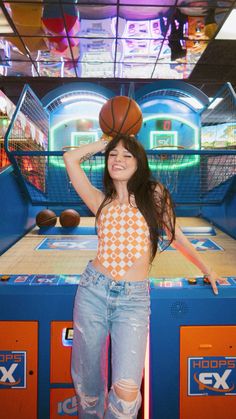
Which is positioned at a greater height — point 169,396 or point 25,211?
point 25,211

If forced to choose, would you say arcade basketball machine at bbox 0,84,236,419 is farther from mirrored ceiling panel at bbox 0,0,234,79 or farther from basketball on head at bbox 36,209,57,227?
mirrored ceiling panel at bbox 0,0,234,79

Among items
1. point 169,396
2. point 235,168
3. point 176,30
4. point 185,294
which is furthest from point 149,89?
point 169,396

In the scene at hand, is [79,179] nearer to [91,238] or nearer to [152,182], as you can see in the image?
[152,182]

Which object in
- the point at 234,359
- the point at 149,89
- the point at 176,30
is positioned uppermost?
the point at 176,30

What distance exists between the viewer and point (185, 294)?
5.74ft

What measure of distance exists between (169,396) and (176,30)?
261 inches

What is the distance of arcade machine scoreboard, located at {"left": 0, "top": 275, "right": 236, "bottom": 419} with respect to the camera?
1744 millimetres

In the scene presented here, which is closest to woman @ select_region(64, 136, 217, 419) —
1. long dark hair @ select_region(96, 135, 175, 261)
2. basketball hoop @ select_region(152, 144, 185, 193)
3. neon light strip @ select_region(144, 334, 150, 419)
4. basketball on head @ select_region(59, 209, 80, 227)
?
long dark hair @ select_region(96, 135, 175, 261)

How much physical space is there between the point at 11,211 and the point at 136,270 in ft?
4.87

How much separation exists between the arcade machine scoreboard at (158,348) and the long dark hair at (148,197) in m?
0.34

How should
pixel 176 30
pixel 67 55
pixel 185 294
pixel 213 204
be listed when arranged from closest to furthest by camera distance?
1. pixel 185 294
2. pixel 213 204
3. pixel 176 30
4. pixel 67 55

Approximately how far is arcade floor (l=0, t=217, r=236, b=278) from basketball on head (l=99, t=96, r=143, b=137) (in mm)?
798

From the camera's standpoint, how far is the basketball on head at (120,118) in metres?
1.84

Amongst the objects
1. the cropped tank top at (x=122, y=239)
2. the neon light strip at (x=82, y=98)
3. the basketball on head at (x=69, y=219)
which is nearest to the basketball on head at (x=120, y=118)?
the cropped tank top at (x=122, y=239)
